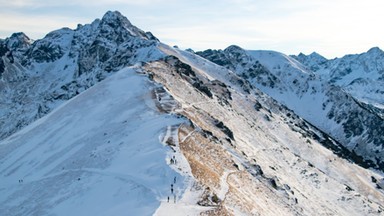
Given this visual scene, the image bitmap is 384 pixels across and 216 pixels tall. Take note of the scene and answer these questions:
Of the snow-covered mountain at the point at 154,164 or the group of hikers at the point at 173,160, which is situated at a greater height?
the group of hikers at the point at 173,160

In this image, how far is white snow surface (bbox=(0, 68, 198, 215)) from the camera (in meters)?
36.9

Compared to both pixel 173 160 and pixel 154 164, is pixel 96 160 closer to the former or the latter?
pixel 154 164

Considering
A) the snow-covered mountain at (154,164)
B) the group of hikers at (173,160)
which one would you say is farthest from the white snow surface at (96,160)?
the group of hikers at (173,160)

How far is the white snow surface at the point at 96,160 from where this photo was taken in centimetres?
3688

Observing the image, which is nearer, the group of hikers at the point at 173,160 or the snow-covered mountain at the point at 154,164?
the snow-covered mountain at the point at 154,164

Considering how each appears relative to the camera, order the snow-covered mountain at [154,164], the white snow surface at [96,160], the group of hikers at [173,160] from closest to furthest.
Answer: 1. the white snow surface at [96,160]
2. the snow-covered mountain at [154,164]
3. the group of hikers at [173,160]

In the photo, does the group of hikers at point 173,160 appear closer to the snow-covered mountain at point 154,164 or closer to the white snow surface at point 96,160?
the snow-covered mountain at point 154,164

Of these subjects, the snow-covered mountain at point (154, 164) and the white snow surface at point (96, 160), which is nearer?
the white snow surface at point (96, 160)

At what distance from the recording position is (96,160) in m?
47.3

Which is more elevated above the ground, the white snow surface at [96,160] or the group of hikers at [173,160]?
the group of hikers at [173,160]

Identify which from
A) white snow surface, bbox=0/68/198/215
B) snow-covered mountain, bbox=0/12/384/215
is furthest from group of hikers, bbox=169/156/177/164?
white snow surface, bbox=0/68/198/215

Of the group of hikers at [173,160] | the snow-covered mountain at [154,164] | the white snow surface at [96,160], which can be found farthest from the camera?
the group of hikers at [173,160]

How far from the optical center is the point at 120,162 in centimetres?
4403

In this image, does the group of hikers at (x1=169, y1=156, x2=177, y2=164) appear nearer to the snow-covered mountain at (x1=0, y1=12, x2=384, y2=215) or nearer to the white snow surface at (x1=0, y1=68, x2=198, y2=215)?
the snow-covered mountain at (x1=0, y1=12, x2=384, y2=215)
